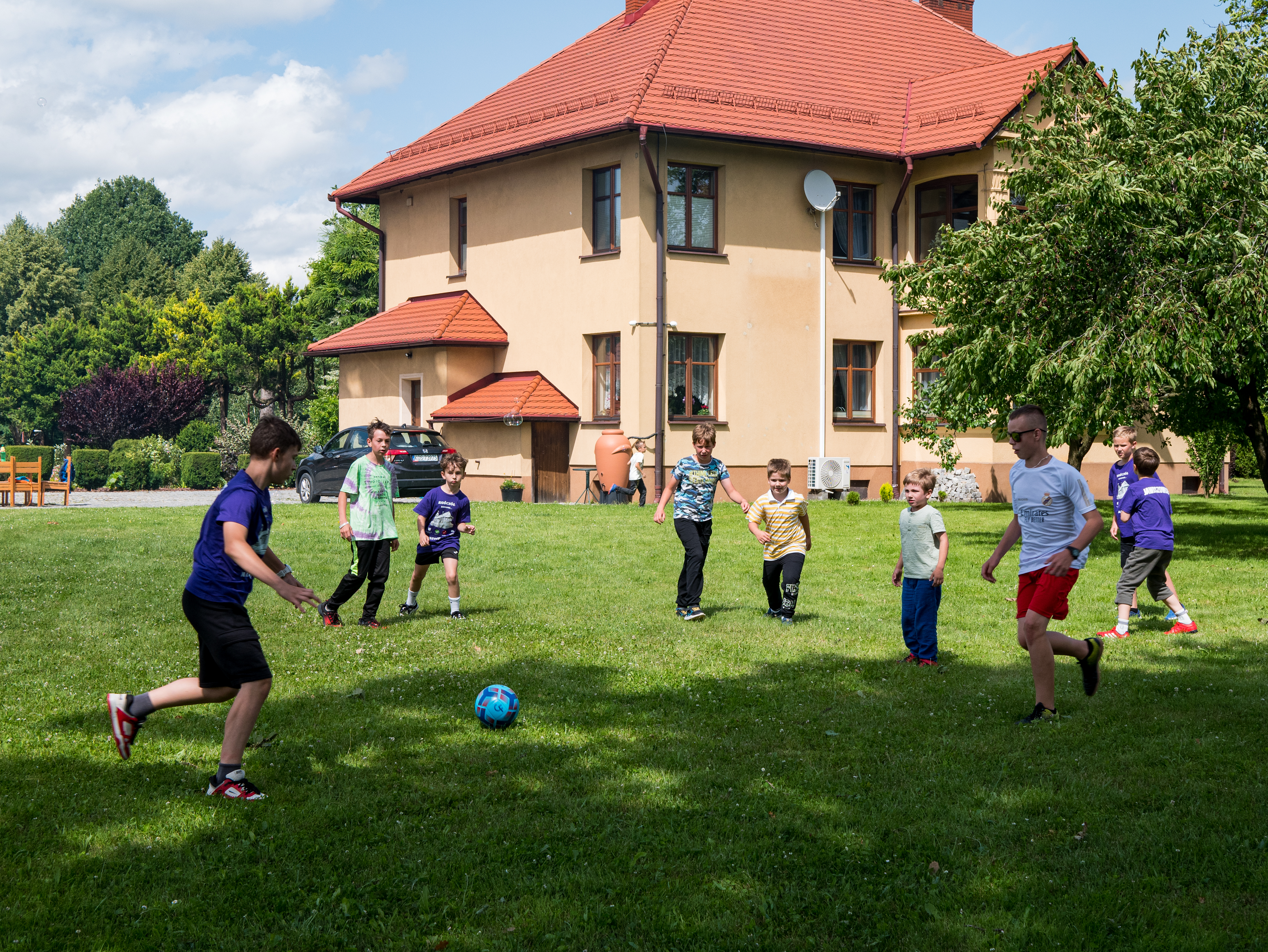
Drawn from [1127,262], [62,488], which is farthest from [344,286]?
[1127,262]

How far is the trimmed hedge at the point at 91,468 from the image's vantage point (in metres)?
40.2

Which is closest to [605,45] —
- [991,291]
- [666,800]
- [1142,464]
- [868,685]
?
[991,291]

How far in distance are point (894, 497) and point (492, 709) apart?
22.0 m

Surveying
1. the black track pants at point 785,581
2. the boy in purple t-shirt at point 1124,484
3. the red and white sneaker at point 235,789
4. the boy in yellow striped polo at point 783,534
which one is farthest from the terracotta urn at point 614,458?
the red and white sneaker at point 235,789

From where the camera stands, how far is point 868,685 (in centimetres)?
836

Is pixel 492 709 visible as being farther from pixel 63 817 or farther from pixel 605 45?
pixel 605 45

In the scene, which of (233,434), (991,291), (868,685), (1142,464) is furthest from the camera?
(233,434)

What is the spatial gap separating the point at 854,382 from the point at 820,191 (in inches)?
179

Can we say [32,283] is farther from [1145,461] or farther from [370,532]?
[1145,461]

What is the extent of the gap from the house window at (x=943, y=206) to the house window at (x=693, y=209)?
17.4 ft

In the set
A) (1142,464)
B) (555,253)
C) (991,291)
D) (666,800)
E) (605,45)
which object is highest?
(605,45)

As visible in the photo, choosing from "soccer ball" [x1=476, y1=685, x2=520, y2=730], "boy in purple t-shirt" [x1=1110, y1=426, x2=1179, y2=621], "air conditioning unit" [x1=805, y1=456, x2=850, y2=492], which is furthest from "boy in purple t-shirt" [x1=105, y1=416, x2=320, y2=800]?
"air conditioning unit" [x1=805, y1=456, x2=850, y2=492]

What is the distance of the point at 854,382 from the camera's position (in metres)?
28.5

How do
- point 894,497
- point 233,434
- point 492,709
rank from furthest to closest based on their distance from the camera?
point 233,434 → point 894,497 → point 492,709
